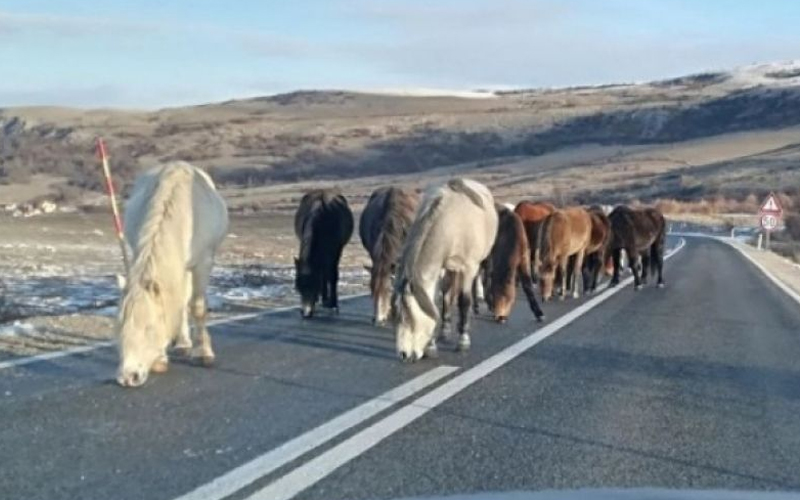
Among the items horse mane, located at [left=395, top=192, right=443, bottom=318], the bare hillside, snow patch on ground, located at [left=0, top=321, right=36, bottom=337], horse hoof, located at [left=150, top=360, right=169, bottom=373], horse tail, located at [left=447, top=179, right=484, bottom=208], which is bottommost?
the bare hillside

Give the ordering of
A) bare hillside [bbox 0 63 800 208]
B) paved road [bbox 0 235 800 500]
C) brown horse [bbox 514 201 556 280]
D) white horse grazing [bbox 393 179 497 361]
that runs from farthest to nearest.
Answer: bare hillside [bbox 0 63 800 208], brown horse [bbox 514 201 556 280], white horse grazing [bbox 393 179 497 361], paved road [bbox 0 235 800 500]

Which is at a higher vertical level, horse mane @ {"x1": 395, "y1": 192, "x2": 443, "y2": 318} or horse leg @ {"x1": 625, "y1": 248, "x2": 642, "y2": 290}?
horse mane @ {"x1": 395, "y1": 192, "x2": 443, "y2": 318}

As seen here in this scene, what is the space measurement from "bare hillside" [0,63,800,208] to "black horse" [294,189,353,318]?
67.3 meters

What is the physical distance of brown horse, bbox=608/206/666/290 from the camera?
2434 centimetres

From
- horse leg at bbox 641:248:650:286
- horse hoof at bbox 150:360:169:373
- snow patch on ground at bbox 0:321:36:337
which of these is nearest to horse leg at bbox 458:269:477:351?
horse hoof at bbox 150:360:169:373

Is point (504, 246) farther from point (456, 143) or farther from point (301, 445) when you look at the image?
point (456, 143)


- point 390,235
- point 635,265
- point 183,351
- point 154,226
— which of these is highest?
point 154,226

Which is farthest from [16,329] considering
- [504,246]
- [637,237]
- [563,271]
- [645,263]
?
[645,263]

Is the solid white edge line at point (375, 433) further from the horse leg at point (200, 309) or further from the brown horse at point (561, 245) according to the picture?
the brown horse at point (561, 245)

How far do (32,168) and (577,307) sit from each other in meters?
78.6

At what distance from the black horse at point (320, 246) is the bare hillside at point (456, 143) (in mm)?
67287

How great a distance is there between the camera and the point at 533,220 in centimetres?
2164

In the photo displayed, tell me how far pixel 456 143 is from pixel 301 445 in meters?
144

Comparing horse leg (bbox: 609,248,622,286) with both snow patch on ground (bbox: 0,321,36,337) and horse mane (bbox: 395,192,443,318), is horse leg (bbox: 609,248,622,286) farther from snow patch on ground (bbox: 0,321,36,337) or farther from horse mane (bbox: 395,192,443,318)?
snow patch on ground (bbox: 0,321,36,337)
